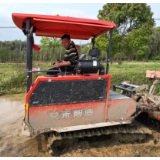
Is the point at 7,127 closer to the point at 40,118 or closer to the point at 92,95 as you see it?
the point at 40,118

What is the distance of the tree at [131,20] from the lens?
1241cm

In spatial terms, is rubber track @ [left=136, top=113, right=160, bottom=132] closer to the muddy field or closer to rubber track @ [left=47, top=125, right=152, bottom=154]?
the muddy field

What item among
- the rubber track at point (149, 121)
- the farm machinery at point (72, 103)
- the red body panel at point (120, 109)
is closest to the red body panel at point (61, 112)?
the farm machinery at point (72, 103)

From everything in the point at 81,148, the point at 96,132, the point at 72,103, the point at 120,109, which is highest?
the point at 72,103

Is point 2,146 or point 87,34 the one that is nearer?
point 2,146

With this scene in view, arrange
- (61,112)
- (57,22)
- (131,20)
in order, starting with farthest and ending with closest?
(131,20) < (61,112) < (57,22)

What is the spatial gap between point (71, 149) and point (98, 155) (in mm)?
545

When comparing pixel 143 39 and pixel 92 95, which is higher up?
pixel 143 39

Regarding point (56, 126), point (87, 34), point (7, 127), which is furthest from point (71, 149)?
point (87, 34)

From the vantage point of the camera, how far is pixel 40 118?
8.58 ft

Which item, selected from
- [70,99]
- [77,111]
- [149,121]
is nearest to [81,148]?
[77,111]

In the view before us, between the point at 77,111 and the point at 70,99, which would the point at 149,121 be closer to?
the point at 77,111

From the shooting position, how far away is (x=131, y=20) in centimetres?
1348

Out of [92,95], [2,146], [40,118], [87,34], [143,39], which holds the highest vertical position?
[143,39]
